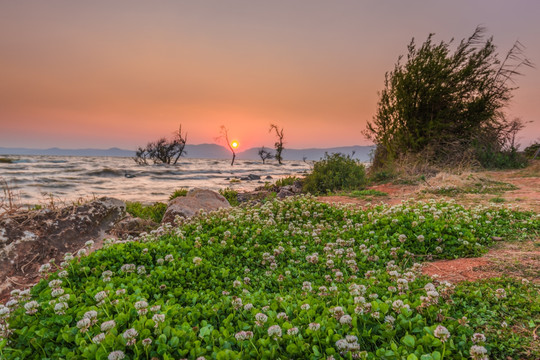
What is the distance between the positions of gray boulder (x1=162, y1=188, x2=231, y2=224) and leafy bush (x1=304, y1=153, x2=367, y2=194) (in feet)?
17.4

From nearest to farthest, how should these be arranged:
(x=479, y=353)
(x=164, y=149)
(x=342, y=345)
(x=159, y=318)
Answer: (x=479, y=353), (x=342, y=345), (x=159, y=318), (x=164, y=149)

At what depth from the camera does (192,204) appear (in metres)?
11.5

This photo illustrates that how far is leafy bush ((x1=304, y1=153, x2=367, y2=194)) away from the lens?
1541cm

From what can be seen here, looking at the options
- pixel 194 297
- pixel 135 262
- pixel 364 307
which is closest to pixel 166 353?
pixel 194 297

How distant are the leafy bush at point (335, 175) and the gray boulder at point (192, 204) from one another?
531 cm

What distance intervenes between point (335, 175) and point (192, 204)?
25.5ft

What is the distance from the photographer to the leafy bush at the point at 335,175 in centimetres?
1541

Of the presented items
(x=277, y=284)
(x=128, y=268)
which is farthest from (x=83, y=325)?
(x=277, y=284)

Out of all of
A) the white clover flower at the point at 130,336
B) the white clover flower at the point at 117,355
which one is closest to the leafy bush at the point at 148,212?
the white clover flower at the point at 130,336

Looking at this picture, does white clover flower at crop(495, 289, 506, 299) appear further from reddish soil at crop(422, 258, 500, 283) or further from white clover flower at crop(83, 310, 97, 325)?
white clover flower at crop(83, 310, 97, 325)

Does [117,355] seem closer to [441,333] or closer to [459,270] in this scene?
[441,333]

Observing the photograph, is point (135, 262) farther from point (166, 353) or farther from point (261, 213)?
point (261, 213)

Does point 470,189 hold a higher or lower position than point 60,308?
higher

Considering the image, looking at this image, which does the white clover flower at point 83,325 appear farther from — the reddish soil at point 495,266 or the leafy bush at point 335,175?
the leafy bush at point 335,175
